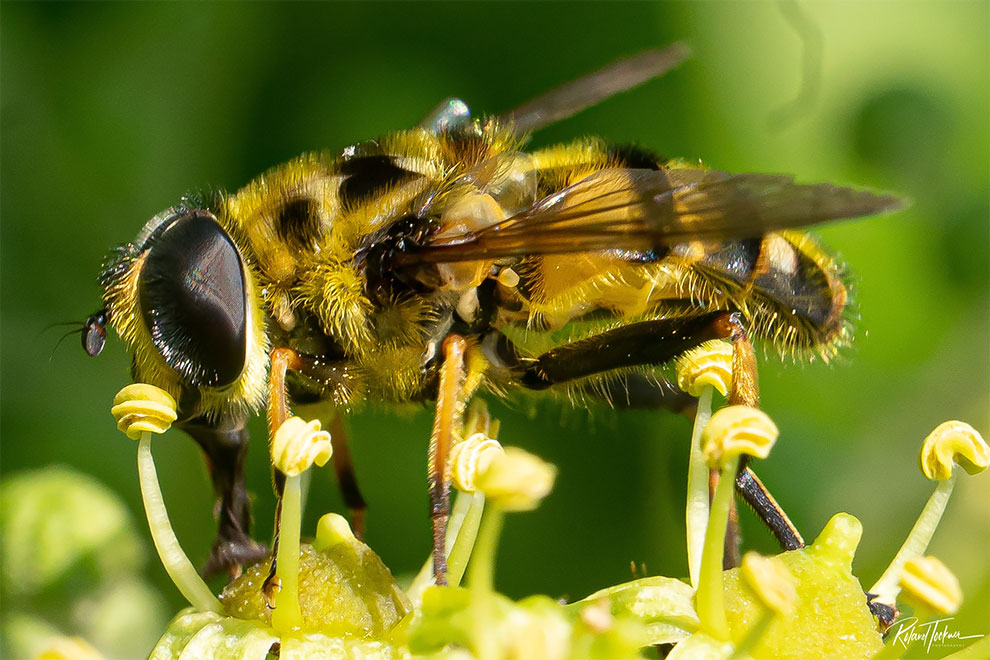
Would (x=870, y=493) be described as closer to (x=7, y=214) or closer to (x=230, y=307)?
(x=230, y=307)

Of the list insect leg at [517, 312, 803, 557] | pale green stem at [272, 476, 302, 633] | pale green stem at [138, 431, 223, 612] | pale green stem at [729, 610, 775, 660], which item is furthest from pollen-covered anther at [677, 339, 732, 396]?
pale green stem at [138, 431, 223, 612]

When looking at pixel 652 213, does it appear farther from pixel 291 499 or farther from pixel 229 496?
pixel 229 496

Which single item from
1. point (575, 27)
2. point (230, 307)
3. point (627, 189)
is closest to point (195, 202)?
point (230, 307)

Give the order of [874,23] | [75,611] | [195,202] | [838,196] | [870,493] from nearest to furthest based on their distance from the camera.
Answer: [838,196]
[195,202]
[75,611]
[870,493]
[874,23]

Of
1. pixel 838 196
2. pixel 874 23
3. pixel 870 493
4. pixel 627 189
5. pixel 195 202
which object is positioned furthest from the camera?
pixel 874 23

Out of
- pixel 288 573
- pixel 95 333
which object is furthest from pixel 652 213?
pixel 95 333

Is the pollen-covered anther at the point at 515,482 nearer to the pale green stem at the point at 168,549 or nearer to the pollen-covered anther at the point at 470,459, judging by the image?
the pollen-covered anther at the point at 470,459

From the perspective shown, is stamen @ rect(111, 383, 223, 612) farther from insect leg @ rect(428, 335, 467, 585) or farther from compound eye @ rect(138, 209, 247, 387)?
insect leg @ rect(428, 335, 467, 585)
